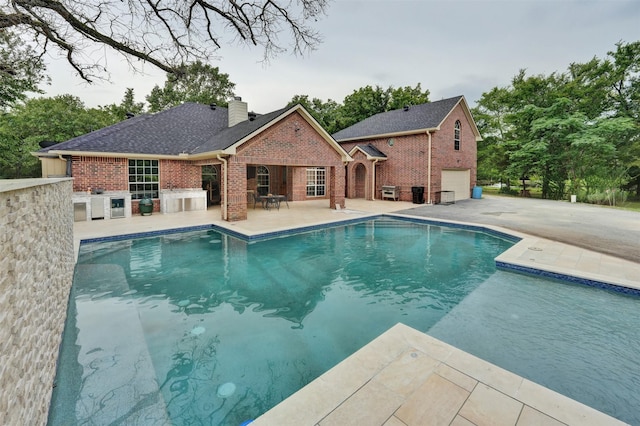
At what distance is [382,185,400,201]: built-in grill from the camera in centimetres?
1839

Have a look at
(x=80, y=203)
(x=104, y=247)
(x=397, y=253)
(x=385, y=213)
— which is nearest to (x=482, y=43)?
(x=385, y=213)

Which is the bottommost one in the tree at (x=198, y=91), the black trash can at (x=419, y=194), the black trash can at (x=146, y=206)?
the black trash can at (x=146, y=206)

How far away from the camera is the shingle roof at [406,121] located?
17.5 metres

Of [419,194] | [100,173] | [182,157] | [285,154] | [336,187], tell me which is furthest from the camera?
[419,194]

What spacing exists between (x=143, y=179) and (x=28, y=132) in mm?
13798

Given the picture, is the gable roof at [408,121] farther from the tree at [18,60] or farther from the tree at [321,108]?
the tree at [18,60]

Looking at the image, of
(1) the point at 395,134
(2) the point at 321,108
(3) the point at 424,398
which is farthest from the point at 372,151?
(3) the point at 424,398

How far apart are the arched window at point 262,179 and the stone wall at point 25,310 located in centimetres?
1505

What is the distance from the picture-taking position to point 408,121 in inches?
741

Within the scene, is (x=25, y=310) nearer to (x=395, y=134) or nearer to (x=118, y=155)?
(x=118, y=155)

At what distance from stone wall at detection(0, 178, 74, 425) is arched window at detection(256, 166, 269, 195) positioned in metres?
15.0

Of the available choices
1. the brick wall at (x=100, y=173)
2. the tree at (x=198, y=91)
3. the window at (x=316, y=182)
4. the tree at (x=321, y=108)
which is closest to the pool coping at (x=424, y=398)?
the brick wall at (x=100, y=173)

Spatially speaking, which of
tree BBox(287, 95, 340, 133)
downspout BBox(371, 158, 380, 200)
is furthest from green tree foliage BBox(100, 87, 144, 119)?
downspout BBox(371, 158, 380, 200)

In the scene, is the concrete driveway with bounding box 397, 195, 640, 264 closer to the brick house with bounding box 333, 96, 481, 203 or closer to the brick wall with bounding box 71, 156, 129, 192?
the brick house with bounding box 333, 96, 481, 203
